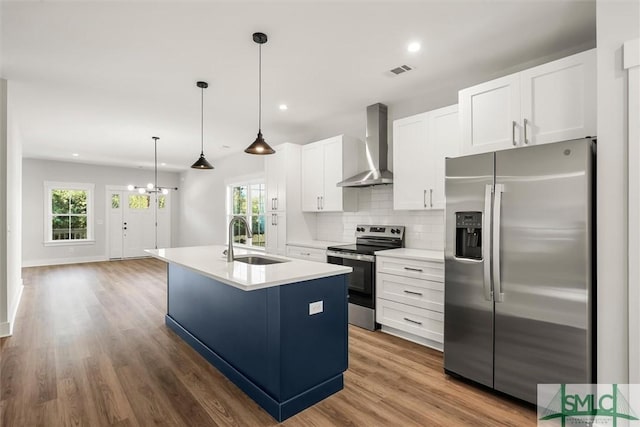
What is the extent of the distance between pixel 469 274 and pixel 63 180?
32.5 feet

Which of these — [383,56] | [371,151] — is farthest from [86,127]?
[383,56]

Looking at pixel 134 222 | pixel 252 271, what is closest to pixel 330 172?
pixel 252 271

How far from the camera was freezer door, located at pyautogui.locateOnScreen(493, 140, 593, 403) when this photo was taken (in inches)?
76.1

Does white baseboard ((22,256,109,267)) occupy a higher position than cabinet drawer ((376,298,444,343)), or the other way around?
cabinet drawer ((376,298,444,343))

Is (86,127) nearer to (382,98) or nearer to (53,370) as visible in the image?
(53,370)

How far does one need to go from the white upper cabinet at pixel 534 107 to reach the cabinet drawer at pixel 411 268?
3.66ft

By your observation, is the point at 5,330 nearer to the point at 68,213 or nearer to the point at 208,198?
the point at 208,198

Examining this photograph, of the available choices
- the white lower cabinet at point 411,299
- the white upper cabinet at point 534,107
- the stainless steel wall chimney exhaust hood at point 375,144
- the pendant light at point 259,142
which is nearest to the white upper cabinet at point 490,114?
the white upper cabinet at point 534,107

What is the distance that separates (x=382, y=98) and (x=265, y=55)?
1.65m

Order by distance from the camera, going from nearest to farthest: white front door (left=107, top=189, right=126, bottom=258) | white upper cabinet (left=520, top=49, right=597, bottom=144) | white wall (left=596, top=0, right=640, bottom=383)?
white wall (left=596, top=0, right=640, bottom=383) < white upper cabinet (left=520, top=49, right=597, bottom=144) < white front door (left=107, top=189, right=126, bottom=258)

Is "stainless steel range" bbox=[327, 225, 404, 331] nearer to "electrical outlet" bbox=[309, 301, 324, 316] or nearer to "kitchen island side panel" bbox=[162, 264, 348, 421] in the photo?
"kitchen island side panel" bbox=[162, 264, 348, 421]

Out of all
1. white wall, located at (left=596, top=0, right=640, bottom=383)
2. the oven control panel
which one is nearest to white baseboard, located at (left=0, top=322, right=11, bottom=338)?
the oven control panel

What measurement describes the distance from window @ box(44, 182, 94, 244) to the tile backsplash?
23.8 ft

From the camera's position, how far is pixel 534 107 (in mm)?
2465
